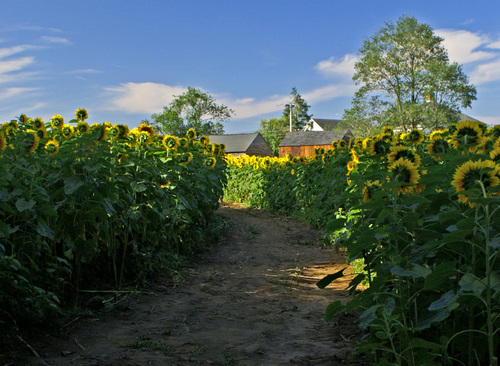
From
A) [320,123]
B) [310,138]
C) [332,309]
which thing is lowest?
[332,309]

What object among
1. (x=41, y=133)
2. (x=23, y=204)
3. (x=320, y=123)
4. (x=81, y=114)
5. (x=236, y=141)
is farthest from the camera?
(x=320, y=123)

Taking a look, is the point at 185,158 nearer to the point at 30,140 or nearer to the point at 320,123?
the point at 30,140

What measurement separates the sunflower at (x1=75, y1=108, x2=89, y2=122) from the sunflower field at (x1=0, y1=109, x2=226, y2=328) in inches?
0.4

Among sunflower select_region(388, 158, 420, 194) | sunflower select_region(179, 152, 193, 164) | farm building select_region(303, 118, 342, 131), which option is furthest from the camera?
farm building select_region(303, 118, 342, 131)

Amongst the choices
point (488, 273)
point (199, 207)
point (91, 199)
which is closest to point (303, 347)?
point (488, 273)

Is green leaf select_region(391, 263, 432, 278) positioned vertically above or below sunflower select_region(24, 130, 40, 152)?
below

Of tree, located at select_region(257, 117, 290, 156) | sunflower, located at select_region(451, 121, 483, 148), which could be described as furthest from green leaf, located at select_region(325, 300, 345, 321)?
tree, located at select_region(257, 117, 290, 156)

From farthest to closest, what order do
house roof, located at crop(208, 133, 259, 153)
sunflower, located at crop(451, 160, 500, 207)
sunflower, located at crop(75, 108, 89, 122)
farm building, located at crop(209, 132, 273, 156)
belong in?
house roof, located at crop(208, 133, 259, 153) → farm building, located at crop(209, 132, 273, 156) → sunflower, located at crop(75, 108, 89, 122) → sunflower, located at crop(451, 160, 500, 207)

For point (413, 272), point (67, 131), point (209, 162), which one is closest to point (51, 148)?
point (67, 131)

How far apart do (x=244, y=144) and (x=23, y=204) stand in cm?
6005

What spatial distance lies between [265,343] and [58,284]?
1.61 meters

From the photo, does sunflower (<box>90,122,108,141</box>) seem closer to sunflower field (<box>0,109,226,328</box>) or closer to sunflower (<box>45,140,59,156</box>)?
sunflower field (<box>0,109,226,328</box>)

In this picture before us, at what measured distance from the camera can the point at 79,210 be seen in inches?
151

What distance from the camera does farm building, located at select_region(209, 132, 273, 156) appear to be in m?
62.4
